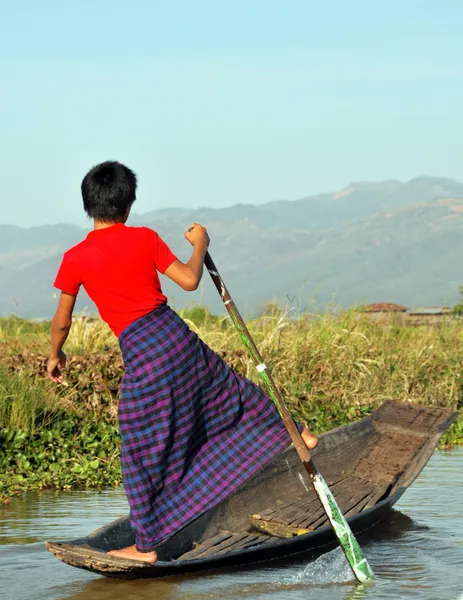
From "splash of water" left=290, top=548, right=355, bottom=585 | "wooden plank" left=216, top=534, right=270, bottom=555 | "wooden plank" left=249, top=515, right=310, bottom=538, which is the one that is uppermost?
"wooden plank" left=216, top=534, right=270, bottom=555

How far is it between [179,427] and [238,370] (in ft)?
23.4

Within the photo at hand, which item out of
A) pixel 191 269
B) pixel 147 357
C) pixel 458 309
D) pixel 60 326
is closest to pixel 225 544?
pixel 147 357

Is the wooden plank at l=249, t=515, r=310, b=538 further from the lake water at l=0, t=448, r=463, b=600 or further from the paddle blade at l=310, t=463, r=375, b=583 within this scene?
the paddle blade at l=310, t=463, r=375, b=583

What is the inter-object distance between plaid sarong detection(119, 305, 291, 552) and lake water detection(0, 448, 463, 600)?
49 centimetres

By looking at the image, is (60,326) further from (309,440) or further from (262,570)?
(262,570)

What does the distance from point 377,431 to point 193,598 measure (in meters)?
3.76

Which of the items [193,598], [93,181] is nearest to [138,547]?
[193,598]

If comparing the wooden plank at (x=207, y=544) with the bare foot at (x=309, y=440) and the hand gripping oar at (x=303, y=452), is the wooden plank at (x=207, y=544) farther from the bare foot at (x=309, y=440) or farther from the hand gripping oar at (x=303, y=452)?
the bare foot at (x=309, y=440)

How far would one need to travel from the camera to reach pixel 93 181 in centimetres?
596

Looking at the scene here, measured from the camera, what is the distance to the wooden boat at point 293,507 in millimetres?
6250

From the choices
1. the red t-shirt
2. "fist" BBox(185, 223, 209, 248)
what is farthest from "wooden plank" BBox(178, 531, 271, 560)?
"fist" BBox(185, 223, 209, 248)

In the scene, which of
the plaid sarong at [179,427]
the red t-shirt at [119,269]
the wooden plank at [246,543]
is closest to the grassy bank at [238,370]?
the wooden plank at [246,543]

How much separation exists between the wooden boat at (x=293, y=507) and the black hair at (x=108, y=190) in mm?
1872

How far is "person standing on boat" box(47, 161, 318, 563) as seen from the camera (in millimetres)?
5898
